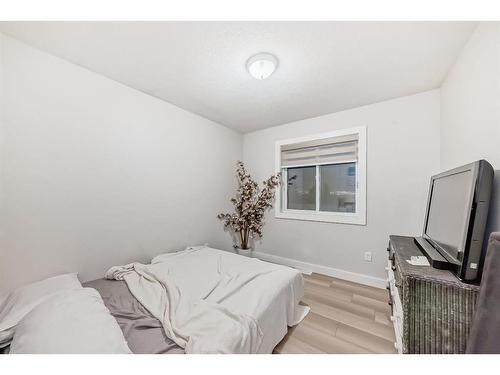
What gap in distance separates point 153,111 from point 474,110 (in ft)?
9.16

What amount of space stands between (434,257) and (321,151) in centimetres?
185

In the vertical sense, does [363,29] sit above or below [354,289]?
above

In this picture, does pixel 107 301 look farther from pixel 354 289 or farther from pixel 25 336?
pixel 354 289

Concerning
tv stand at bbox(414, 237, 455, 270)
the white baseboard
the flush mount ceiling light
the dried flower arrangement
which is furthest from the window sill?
the flush mount ceiling light

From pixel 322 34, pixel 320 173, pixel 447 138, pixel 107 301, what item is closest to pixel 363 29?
pixel 322 34

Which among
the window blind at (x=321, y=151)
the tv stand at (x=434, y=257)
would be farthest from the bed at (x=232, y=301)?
the window blind at (x=321, y=151)

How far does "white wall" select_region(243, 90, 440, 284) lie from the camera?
6.87ft

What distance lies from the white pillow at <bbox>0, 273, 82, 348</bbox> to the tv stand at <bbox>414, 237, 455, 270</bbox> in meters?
2.29

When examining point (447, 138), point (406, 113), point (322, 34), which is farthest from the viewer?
point (406, 113)

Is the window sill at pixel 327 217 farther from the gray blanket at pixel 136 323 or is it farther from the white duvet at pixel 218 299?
the gray blanket at pixel 136 323

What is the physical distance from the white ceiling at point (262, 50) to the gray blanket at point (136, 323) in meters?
1.89

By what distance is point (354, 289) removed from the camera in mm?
2271

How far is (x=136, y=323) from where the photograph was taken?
1146mm

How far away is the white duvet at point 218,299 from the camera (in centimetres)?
103
